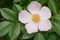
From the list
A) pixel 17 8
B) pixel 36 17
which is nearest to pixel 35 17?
pixel 36 17

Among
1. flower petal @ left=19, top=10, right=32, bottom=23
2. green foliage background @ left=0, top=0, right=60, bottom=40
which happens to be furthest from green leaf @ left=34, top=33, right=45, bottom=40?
flower petal @ left=19, top=10, right=32, bottom=23

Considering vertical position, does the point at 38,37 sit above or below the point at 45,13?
below

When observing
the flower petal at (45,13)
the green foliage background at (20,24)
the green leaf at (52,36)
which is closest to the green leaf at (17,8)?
the green foliage background at (20,24)

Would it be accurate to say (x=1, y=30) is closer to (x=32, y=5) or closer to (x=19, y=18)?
(x=19, y=18)

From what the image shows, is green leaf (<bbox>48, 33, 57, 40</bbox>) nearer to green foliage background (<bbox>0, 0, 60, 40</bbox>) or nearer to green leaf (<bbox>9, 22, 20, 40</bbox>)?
green foliage background (<bbox>0, 0, 60, 40</bbox>)

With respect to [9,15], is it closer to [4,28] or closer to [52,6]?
[4,28]

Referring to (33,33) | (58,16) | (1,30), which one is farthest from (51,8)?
(1,30)
